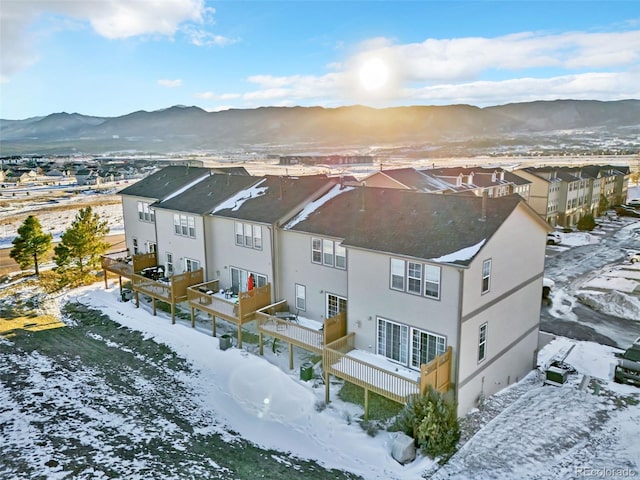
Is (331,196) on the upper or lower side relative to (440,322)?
upper

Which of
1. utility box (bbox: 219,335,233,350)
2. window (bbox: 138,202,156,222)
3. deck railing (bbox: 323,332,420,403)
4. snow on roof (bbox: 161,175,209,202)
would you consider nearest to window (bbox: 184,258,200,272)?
snow on roof (bbox: 161,175,209,202)

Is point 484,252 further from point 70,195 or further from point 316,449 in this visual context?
point 70,195

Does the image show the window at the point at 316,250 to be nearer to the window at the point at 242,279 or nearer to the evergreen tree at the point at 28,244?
the window at the point at 242,279

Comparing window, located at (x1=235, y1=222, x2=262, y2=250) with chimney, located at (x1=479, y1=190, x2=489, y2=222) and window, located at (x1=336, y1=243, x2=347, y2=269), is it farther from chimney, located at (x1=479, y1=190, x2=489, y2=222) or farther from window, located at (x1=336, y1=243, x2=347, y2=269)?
chimney, located at (x1=479, y1=190, x2=489, y2=222)

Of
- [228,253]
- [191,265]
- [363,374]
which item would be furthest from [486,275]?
[191,265]

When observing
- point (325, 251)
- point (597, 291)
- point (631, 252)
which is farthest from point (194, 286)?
point (631, 252)

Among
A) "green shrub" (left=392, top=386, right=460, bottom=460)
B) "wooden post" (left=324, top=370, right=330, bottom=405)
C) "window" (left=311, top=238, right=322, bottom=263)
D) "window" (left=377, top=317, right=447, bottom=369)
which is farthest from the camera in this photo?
"window" (left=311, top=238, right=322, bottom=263)

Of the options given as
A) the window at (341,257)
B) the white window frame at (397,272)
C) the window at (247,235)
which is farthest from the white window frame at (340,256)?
the window at (247,235)
